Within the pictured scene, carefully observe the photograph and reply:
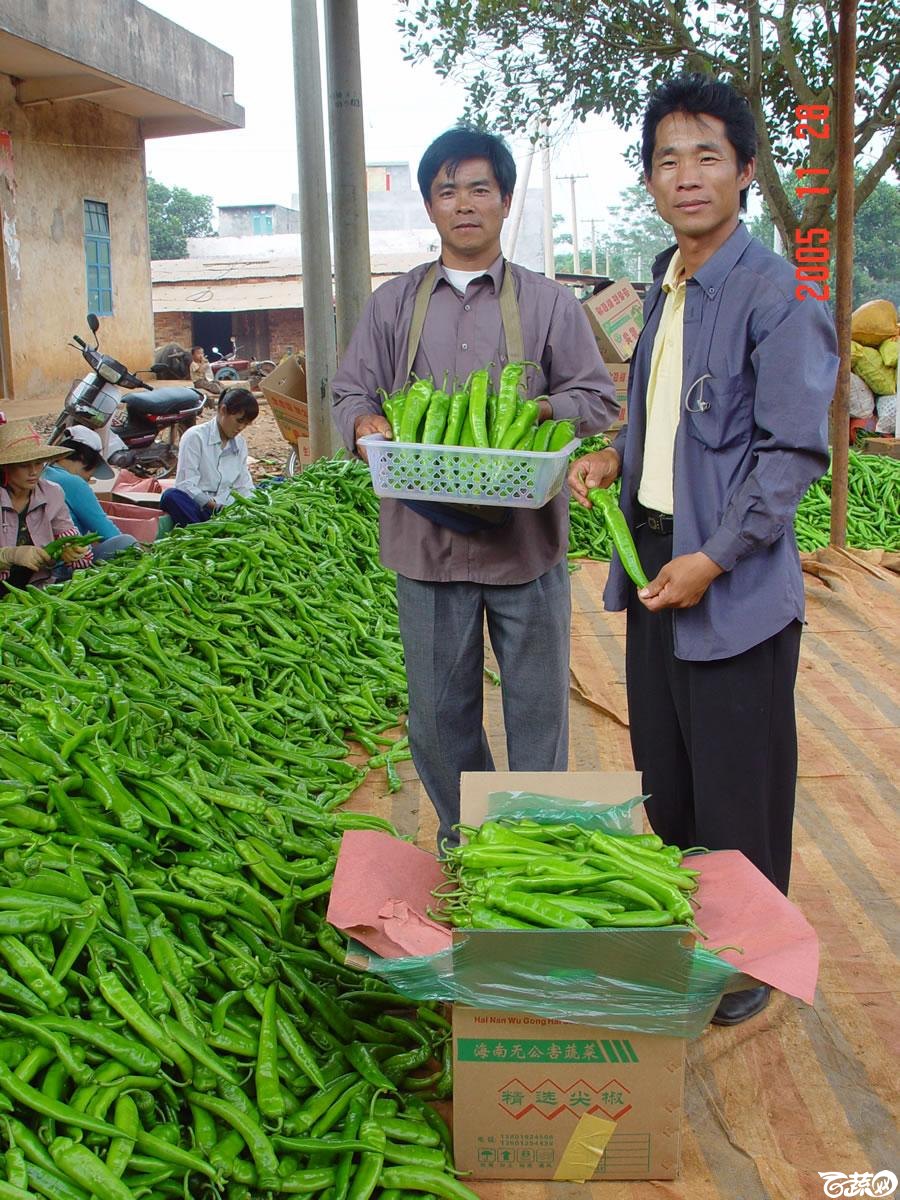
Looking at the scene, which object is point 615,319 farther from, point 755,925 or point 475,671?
point 755,925

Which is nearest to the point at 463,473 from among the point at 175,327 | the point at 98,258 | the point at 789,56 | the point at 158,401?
the point at 789,56

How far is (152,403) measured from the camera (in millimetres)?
11711

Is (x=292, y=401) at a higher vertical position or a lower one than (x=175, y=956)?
higher

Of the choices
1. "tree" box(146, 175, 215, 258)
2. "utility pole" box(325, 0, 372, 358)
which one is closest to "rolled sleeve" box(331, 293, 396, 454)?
"utility pole" box(325, 0, 372, 358)

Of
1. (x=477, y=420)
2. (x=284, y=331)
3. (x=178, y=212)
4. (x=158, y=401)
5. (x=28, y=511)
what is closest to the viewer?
(x=477, y=420)

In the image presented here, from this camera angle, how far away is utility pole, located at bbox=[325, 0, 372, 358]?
27.8 feet

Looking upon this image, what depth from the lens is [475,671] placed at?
3.60 metres

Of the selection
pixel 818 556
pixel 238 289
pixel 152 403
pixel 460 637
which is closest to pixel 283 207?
pixel 238 289

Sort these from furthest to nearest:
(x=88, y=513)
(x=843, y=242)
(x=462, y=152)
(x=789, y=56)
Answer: (x=789, y=56), (x=843, y=242), (x=88, y=513), (x=462, y=152)

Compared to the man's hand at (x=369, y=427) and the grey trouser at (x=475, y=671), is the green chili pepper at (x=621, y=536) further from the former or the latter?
the man's hand at (x=369, y=427)

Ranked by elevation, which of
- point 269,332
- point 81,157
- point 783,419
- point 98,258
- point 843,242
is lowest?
point 783,419

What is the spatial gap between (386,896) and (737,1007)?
1123 millimetres

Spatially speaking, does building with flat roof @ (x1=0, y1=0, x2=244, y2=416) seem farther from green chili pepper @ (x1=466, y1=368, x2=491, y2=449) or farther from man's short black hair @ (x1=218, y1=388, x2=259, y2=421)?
green chili pepper @ (x1=466, y1=368, x2=491, y2=449)

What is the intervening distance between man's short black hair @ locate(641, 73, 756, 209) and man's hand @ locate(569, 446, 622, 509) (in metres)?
0.79
